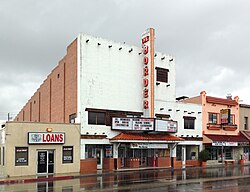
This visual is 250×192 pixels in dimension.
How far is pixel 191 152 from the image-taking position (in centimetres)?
4306

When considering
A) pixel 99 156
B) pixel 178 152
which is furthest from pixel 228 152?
pixel 99 156

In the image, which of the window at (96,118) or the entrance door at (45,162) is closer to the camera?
the entrance door at (45,162)

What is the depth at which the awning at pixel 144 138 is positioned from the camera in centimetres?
3409

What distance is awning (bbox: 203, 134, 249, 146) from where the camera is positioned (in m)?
42.7

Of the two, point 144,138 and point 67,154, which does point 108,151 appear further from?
point 67,154

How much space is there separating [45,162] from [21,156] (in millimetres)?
2220

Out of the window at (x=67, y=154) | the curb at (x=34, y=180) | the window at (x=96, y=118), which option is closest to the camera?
the curb at (x=34, y=180)

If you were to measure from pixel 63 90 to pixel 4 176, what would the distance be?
40.6ft

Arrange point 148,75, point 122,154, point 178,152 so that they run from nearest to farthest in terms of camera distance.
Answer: point 122,154 < point 148,75 < point 178,152

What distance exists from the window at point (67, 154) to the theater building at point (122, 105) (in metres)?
1.10

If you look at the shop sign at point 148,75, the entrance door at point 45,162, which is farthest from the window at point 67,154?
the shop sign at point 148,75

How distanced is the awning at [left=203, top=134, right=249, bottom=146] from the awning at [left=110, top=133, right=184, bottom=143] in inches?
241

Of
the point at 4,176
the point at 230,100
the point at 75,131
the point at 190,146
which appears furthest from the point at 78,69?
the point at 230,100

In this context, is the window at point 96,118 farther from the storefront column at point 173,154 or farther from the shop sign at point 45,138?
the storefront column at point 173,154
